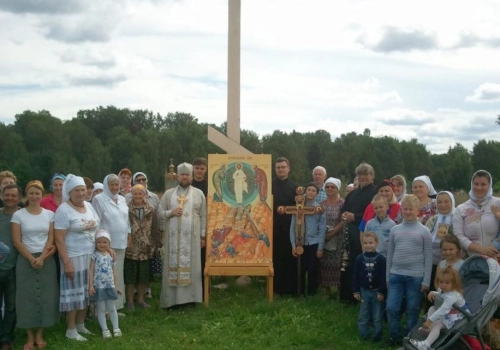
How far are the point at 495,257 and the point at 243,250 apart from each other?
10.8 ft

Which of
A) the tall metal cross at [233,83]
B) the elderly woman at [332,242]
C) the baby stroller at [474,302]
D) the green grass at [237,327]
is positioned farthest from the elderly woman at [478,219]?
the tall metal cross at [233,83]

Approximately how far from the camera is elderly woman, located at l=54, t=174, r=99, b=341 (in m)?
6.73

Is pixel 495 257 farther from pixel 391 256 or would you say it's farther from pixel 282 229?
pixel 282 229

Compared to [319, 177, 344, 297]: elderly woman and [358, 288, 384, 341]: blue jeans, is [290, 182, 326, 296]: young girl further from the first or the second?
[358, 288, 384, 341]: blue jeans

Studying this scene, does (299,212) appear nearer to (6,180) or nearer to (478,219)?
(478,219)

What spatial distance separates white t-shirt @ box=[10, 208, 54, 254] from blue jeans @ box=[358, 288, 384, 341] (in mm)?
3396

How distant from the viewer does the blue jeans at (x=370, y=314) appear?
21.6 ft

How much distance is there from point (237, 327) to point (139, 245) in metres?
1.77

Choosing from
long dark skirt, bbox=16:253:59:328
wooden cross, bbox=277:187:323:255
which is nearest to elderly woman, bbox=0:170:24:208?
long dark skirt, bbox=16:253:59:328

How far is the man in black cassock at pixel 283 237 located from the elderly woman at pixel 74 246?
2.81 m

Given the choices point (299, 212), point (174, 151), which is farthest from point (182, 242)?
point (174, 151)

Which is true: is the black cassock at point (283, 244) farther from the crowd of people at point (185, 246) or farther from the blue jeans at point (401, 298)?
the blue jeans at point (401, 298)

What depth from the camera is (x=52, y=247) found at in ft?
21.9

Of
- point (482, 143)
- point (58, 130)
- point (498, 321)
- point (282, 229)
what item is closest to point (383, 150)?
point (482, 143)
